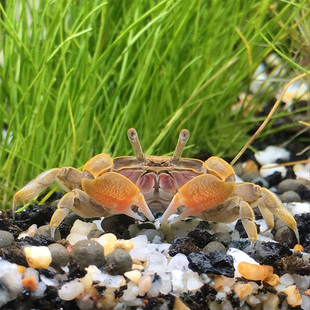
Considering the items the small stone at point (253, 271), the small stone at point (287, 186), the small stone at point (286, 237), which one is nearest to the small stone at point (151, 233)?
the small stone at point (253, 271)

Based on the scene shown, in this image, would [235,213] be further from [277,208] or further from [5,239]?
[5,239]

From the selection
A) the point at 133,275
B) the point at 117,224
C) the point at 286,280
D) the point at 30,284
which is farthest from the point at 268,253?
the point at 30,284

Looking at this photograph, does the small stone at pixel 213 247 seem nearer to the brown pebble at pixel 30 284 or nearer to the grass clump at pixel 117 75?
the brown pebble at pixel 30 284

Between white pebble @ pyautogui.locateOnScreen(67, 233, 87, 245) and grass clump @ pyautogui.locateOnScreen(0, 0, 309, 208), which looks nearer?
white pebble @ pyautogui.locateOnScreen(67, 233, 87, 245)

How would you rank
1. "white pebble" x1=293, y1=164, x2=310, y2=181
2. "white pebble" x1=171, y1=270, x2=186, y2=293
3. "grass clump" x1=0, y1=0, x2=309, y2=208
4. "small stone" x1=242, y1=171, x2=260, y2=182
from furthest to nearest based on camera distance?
"white pebble" x1=293, y1=164, x2=310, y2=181
"small stone" x1=242, y1=171, x2=260, y2=182
"grass clump" x1=0, y1=0, x2=309, y2=208
"white pebble" x1=171, y1=270, x2=186, y2=293

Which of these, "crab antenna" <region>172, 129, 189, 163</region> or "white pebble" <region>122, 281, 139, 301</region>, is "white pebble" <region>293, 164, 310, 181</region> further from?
"white pebble" <region>122, 281, 139, 301</region>

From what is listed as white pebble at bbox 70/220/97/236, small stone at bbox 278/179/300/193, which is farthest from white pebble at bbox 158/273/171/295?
small stone at bbox 278/179/300/193
